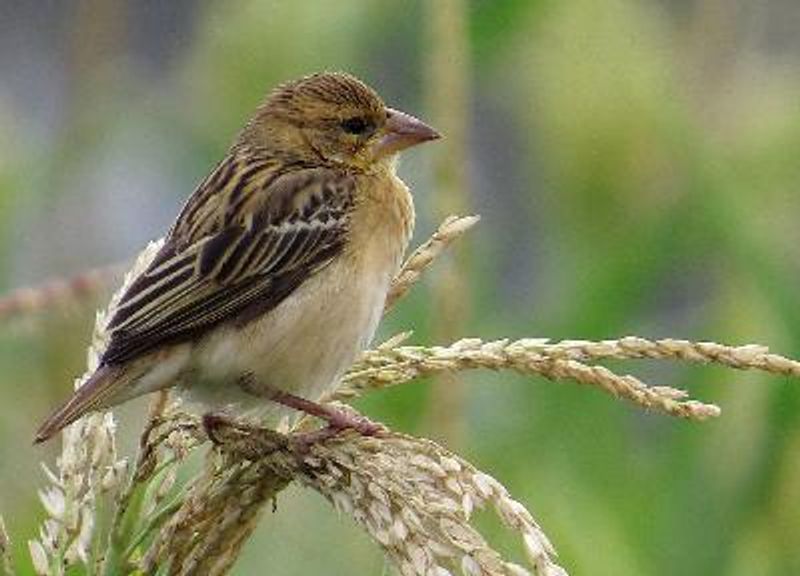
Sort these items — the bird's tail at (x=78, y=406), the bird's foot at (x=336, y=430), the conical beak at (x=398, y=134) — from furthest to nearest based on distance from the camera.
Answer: the conical beak at (x=398, y=134)
the bird's tail at (x=78, y=406)
the bird's foot at (x=336, y=430)

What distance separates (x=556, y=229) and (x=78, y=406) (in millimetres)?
2029

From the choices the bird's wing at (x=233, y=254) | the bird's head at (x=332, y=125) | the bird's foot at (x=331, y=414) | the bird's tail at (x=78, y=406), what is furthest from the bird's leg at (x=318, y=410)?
the bird's head at (x=332, y=125)

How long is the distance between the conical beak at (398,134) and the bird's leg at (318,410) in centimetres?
74

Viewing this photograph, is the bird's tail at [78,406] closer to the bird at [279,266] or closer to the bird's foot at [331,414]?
the bird at [279,266]

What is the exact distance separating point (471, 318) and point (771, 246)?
0.68 m

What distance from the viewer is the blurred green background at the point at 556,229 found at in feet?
14.9

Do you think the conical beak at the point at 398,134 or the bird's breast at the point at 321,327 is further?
the conical beak at the point at 398,134

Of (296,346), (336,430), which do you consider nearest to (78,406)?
(336,430)

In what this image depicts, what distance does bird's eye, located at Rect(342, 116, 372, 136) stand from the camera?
4.74m

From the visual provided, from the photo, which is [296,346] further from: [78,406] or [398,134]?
[78,406]

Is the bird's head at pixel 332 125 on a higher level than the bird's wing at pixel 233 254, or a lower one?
higher

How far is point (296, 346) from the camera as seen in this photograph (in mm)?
4215

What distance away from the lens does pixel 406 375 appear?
11.1 ft

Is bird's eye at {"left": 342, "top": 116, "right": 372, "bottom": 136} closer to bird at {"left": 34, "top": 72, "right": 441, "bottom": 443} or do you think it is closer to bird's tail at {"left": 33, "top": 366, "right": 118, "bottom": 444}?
bird at {"left": 34, "top": 72, "right": 441, "bottom": 443}
